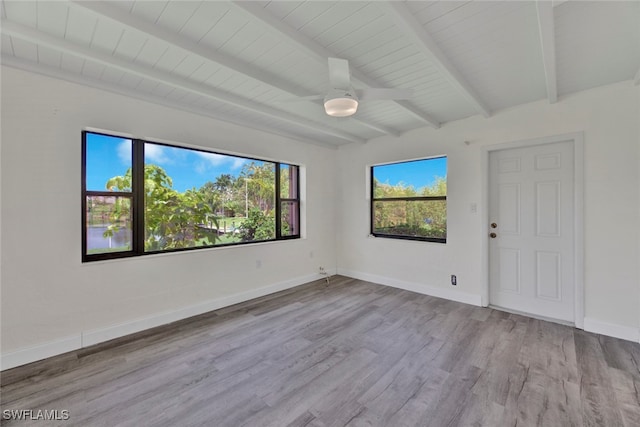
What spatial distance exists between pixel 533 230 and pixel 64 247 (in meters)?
5.08

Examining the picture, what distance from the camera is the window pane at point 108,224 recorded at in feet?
8.89

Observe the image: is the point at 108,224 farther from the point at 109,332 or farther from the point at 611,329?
the point at 611,329

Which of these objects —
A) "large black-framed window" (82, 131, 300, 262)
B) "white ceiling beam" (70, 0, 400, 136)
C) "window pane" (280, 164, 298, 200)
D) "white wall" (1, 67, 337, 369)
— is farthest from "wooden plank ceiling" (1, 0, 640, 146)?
"window pane" (280, 164, 298, 200)

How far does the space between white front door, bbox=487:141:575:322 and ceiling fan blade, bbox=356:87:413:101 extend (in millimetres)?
2232

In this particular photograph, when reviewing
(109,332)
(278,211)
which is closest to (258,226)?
(278,211)

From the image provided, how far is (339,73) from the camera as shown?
1.90 metres

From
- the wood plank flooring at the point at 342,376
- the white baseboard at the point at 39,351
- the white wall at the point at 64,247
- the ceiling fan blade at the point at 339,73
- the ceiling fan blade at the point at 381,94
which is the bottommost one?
the wood plank flooring at the point at 342,376

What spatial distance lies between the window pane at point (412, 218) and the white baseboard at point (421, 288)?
2.56 feet

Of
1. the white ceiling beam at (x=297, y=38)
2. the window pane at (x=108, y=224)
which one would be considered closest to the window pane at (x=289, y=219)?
the window pane at (x=108, y=224)

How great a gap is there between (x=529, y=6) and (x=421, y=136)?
251cm

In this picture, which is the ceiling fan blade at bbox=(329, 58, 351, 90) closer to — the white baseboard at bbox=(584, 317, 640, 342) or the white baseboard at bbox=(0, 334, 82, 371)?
the white baseboard at bbox=(0, 334, 82, 371)

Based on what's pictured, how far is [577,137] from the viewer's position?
2.95 metres

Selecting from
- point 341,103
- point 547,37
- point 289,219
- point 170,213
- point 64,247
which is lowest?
point 64,247

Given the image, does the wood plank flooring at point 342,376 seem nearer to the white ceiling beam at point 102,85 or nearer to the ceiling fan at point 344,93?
the ceiling fan at point 344,93
